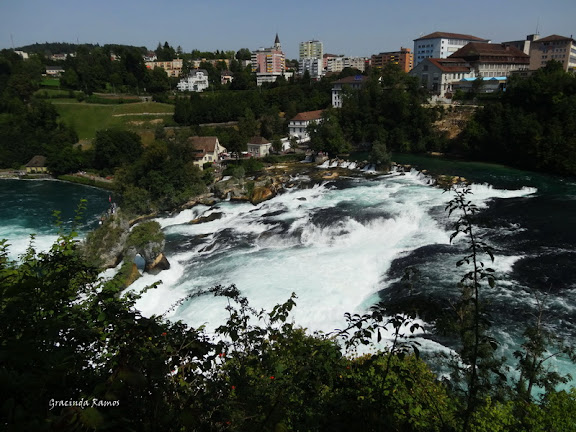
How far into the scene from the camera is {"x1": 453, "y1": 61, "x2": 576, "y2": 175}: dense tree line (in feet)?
108

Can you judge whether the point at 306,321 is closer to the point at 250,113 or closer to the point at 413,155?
the point at 413,155

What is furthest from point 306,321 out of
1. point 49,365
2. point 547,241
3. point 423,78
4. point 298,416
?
point 423,78

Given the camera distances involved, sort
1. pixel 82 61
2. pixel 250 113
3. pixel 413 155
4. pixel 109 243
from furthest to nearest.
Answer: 1. pixel 82 61
2. pixel 250 113
3. pixel 413 155
4. pixel 109 243

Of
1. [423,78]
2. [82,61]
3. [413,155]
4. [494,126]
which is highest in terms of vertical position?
[82,61]

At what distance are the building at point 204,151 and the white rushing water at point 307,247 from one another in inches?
537

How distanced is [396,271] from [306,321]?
5.28 meters

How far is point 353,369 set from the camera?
6160 millimetres

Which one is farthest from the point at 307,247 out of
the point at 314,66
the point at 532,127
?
the point at 314,66

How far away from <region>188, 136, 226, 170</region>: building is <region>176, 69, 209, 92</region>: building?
4336cm

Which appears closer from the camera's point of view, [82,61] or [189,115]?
[189,115]

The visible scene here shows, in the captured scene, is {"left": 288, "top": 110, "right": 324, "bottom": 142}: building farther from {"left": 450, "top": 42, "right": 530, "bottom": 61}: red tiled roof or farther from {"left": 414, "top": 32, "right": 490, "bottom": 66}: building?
{"left": 414, "top": 32, "right": 490, "bottom": 66}: building

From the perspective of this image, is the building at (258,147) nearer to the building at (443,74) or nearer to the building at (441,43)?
the building at (443,74)

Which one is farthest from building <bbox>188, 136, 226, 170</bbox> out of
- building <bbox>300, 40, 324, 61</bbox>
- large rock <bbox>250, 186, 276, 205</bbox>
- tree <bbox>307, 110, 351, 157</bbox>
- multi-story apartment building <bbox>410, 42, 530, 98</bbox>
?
A: building <bbox>300, 40, 324, 61</bbox>

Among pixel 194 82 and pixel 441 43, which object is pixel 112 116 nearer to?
pixel 194 82
